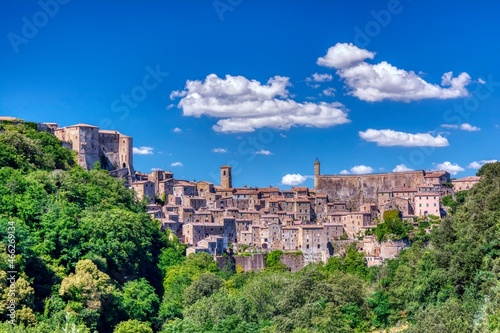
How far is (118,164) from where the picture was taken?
266 ft

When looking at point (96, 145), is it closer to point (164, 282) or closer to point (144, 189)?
point (144, 189)

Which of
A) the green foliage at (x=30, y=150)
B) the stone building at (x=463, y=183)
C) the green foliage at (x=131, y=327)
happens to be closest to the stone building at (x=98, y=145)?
the green foliage at (x=30, y=150)

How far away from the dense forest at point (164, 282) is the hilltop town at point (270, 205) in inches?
579

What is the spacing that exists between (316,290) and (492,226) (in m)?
11.5

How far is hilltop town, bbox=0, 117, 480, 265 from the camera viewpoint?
75500 millimetres

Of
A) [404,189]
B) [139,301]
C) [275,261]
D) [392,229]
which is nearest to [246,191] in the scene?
[275,261]

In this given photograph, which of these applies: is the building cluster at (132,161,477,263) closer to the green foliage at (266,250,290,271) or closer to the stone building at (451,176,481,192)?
the stone building at (451,176,481,192)

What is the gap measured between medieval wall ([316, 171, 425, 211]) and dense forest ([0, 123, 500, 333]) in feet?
102

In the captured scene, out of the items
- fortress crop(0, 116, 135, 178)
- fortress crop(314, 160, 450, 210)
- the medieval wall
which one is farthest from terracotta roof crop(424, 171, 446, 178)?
fortress crop(0, 116, 135, 178)

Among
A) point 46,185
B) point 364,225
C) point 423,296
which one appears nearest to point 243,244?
point 364,225

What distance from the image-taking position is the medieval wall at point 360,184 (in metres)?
89.8

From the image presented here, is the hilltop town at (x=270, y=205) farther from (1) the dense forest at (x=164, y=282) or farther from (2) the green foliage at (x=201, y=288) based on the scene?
(2) the green foliage at (x=201, y=288)

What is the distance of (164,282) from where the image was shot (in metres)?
57.3

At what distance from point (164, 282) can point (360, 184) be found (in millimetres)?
42384
